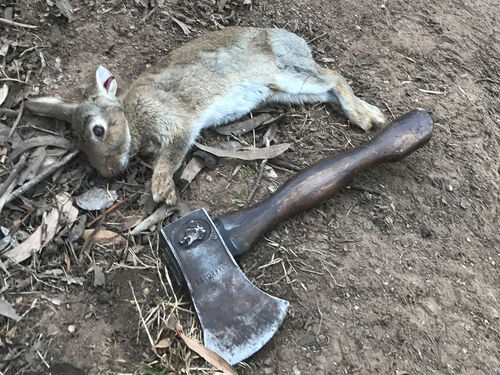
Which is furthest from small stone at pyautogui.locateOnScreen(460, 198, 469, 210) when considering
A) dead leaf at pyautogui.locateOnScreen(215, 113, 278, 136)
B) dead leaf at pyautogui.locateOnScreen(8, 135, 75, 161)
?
dead leaf at pyautogui.locateOnScreen(8, 135, 75, 161)

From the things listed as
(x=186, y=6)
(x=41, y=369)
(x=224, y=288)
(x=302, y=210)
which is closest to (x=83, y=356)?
(x=41, y=369)

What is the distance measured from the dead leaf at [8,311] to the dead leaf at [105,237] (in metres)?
0.63

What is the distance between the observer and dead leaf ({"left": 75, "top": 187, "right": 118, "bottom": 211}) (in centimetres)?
357

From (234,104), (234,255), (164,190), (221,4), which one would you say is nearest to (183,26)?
(221,4)

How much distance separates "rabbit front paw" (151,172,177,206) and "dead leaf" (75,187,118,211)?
288 mm

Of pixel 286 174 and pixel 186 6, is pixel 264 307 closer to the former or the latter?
pixel 286 174

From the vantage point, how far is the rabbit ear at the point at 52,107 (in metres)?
3.79

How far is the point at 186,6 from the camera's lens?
4781 mm

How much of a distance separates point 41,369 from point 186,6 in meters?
3.39

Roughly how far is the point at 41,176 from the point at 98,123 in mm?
573

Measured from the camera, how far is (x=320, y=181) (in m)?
3.44

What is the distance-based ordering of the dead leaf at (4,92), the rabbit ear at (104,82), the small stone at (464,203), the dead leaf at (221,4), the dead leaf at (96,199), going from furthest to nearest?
the dead leaf at (221,4), the rabbit ear at (104,82), the dead leaf at (4,92), the small stone at (464,203), the dead leaf at (96,199)

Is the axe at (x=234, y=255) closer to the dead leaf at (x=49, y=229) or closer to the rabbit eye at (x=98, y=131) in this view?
the dead leaf at (x=49, y=229)

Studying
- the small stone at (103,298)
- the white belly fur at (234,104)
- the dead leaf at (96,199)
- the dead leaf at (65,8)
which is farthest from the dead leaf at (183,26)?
the small stone at (103,298)
